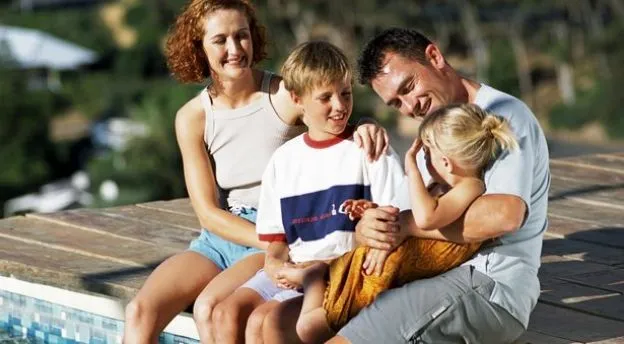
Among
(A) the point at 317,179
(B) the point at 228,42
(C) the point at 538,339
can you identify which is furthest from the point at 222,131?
(C) the point at 538,339

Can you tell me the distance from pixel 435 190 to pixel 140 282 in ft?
4.80

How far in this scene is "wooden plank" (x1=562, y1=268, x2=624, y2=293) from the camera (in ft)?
17.3

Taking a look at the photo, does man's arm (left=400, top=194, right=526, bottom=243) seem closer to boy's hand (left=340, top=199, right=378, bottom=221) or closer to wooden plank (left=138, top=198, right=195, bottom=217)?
boy's hand (left=340, top=199, right=378, bottom=221)

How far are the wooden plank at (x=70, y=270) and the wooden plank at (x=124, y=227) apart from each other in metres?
0.35

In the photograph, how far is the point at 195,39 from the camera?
525 cm

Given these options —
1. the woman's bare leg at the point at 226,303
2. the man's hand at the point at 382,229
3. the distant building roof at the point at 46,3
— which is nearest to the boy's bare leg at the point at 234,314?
the woman's bare leg at the point at 226,303

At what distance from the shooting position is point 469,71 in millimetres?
42250

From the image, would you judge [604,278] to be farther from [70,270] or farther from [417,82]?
[70,270]

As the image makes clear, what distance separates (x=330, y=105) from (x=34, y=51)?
2631 cm

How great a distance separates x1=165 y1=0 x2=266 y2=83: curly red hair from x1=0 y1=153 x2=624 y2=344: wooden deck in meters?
0.77

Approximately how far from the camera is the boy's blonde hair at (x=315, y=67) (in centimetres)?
452

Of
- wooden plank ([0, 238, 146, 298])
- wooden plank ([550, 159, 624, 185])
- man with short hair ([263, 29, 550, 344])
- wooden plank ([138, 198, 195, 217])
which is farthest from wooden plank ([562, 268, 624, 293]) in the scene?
wooden plank ([138, 198, 195, 217])

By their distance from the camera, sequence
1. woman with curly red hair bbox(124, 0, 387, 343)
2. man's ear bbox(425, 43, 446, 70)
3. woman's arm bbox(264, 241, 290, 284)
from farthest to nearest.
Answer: woman with curly red hair bbox(124, 0, 387, 343), woman's arm bbox(264, 241, 290, 284), man's ear bbox(425, 43, 446, 70)

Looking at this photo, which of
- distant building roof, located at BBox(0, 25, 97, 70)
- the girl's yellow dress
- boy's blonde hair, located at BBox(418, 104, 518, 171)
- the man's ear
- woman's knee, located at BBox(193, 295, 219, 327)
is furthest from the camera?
distant building roof, located at BBox(0, 25, 97, 70)
